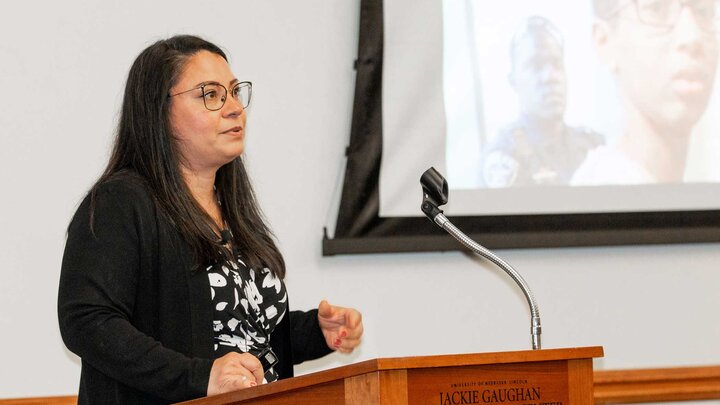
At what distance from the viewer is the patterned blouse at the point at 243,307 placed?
2070 mm

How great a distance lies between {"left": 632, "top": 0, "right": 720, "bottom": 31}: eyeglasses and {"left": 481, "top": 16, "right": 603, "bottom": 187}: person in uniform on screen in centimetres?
30

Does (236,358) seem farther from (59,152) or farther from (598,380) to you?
(598,380)

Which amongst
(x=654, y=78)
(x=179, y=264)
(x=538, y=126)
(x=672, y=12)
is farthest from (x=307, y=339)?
(x=672, y=12)

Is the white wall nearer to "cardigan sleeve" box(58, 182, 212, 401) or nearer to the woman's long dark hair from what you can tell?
the woman's long dark hair

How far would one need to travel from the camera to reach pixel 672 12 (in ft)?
11.3

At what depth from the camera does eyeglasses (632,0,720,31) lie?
3.44 m

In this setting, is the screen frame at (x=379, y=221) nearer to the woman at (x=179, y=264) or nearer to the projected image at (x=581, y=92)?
the projected image at (x=581, y=92)

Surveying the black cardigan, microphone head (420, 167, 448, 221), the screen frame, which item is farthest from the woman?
the screen frame

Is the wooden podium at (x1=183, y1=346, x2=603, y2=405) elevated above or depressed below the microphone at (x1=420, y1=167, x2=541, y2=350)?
below

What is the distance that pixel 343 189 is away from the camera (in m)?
3.22

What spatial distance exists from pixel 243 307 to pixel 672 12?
2025 mm

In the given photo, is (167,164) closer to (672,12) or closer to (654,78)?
(654,78)

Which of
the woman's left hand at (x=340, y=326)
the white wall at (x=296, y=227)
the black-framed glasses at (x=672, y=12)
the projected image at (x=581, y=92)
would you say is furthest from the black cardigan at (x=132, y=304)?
the black-framed glasses at (x=672, y=12)

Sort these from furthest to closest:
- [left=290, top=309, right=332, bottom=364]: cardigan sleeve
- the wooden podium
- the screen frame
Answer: the screen frame < [left=290, top=309, right=332, bottom=364]: cardigan sleeve < the wooden podium
